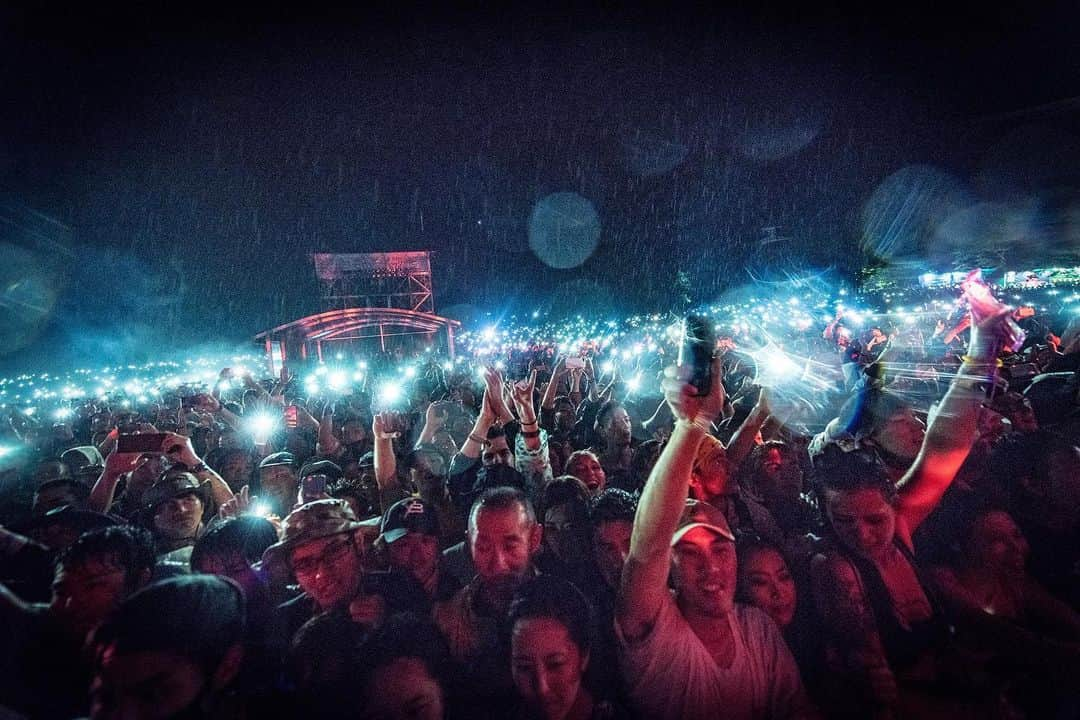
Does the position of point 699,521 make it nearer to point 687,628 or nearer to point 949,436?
point 687,628

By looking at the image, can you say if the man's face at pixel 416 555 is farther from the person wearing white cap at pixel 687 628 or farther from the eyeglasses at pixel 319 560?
the person wearing white cap at pixel 687 628

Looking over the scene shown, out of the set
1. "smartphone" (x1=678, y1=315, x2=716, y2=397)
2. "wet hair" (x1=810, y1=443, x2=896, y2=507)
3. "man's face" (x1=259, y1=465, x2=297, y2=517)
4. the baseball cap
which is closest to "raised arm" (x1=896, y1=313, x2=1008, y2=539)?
"wet hair" (x1=810, y1=443, x2=896, y2=507)

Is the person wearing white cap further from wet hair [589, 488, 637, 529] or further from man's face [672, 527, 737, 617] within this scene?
wet hair [589, 488, 637, 529]

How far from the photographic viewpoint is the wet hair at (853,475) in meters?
2.57

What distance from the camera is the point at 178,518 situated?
3625 millimetres

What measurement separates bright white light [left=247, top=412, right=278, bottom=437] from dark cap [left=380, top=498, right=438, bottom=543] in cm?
380

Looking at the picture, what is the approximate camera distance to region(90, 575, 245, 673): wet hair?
1658 mm

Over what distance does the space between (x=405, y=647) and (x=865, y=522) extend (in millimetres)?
2336

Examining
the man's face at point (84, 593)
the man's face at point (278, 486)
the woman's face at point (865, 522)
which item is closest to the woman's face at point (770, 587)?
the woman's face at point (865, 522)

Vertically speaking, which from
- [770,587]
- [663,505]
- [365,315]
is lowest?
[770,587]

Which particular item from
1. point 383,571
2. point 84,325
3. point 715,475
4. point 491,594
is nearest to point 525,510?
point 491,594

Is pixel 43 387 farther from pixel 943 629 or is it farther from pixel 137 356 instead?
pixel 943 629

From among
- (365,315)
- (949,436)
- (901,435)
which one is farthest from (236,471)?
(365,315)

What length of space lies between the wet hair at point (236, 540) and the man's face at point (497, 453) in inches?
72.4
